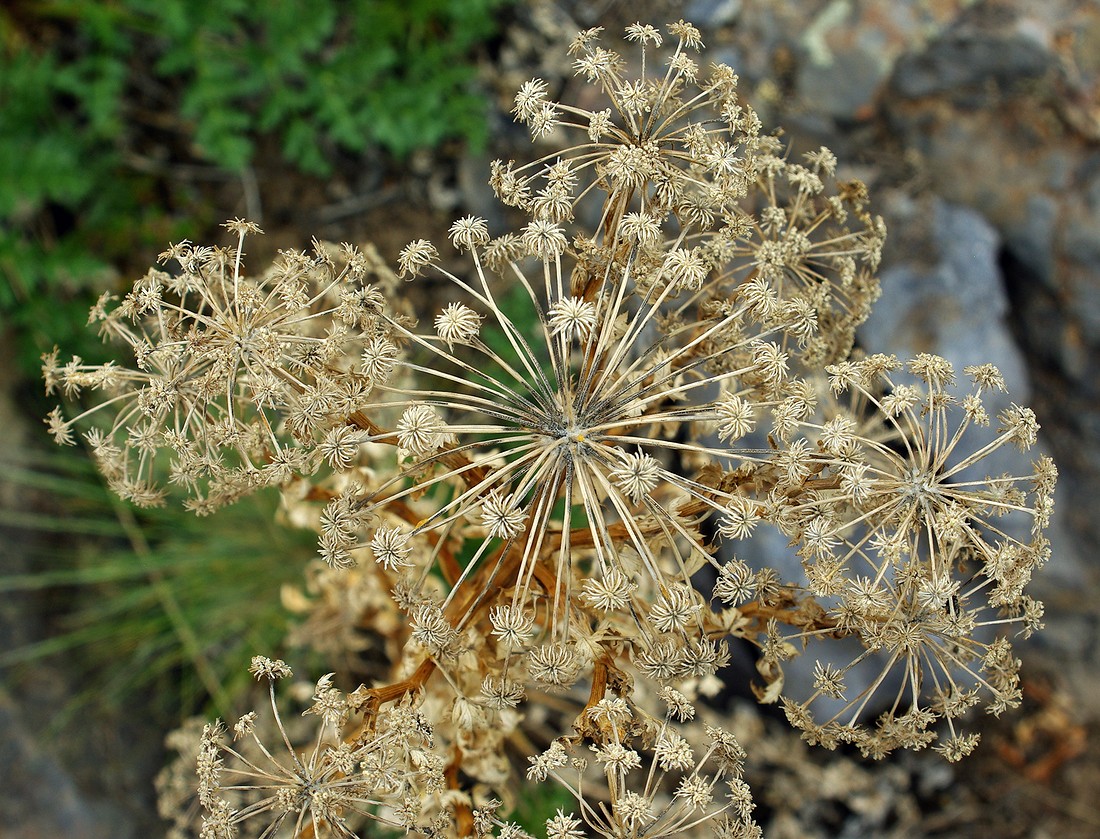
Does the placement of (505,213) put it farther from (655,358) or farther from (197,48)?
(655,358)

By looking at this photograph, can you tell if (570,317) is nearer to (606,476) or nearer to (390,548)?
(606,476)

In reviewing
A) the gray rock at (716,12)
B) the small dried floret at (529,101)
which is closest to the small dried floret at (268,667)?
the small dried floret at (529,101)

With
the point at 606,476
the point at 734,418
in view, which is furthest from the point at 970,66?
the point at 606,476

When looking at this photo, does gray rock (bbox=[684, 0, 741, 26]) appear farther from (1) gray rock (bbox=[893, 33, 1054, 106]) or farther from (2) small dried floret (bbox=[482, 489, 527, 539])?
(2) small dried floret (bbox=[482, 489, 527, 539])

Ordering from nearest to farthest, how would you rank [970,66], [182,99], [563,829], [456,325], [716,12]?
[563,829]
[456,325]
[970,66]
[716,12]
[182,99]

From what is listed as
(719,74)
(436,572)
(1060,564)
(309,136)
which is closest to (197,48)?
(309,136)

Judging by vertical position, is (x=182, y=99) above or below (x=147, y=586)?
above

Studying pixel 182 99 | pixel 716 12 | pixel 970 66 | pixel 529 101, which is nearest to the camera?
pixel 529 101

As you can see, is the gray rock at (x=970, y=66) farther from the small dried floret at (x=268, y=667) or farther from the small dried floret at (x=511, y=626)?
the small dried floret at (x=268, y=667)

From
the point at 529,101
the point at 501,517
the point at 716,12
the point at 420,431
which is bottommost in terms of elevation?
the point at 501,517
